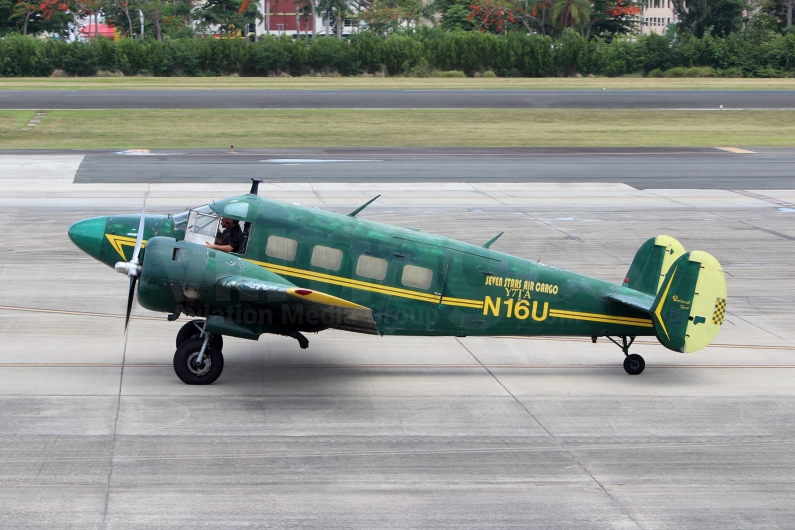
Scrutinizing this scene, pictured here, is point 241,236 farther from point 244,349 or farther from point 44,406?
point 44,406

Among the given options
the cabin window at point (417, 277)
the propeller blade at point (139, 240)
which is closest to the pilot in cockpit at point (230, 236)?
the propeller blade at point (139, 240)

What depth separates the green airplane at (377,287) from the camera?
14414 millimetres

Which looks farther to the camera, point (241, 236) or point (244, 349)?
point (244, 349)

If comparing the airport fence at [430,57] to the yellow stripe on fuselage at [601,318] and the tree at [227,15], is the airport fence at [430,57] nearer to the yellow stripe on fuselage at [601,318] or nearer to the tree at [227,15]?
the tree at [227,15]

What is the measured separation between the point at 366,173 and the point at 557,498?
29.8 metres

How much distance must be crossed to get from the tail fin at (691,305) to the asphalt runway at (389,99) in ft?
162

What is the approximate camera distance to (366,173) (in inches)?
1561

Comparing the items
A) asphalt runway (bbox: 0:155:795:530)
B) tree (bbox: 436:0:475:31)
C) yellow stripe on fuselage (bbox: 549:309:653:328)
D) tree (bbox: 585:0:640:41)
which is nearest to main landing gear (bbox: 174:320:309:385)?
asphalt runway (bbox: 0:155:795:530)

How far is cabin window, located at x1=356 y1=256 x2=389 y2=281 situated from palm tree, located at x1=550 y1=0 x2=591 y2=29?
94.9m

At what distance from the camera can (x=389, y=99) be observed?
220ft

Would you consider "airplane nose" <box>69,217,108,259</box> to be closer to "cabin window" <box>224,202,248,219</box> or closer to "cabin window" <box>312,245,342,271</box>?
"cabin window" <box>224,202,248,219</box>

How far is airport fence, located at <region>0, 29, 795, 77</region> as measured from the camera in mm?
87062

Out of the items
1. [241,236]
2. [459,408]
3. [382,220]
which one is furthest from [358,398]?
[382,220]

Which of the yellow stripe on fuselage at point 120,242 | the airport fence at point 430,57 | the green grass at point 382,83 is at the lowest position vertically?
the yellow stripe on fuselage at point 120,242
